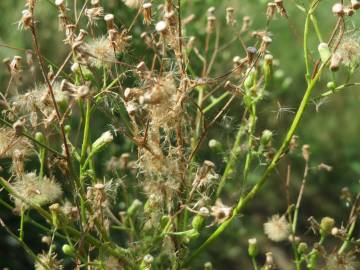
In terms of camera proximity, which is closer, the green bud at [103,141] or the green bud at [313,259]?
the green bud at [103,141]

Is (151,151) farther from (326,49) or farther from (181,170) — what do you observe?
(326,49)

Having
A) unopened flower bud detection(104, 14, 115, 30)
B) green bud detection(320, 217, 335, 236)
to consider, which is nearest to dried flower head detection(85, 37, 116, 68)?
unopened flower bud detection(104, 14, 115, 30)

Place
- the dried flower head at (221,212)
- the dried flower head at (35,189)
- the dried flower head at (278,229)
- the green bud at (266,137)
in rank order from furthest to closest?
the dried flower head at (278,229)
the green bud at (266,137)
the dried flower head at (35,189)
the dried flower head at (221,212)

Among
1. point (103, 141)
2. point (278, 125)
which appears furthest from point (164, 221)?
point (278, 125)

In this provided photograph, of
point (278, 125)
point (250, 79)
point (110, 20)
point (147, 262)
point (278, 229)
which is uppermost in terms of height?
point (110, 20)

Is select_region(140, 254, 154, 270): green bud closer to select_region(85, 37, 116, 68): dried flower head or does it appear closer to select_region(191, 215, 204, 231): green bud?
select_region(191, 215, 204, 231): green bud

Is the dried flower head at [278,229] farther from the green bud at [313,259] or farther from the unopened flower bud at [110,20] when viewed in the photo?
the unopened flower bud at [110,20]

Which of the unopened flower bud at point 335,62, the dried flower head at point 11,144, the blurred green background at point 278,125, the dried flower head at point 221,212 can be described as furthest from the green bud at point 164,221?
the blurred green background at point 278,125

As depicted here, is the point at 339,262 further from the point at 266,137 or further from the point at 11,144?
the point at 11,144

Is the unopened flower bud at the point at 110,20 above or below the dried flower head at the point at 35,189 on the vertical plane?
above

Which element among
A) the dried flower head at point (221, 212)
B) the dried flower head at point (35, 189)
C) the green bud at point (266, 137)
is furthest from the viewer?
the green bud at point (266, 137)
